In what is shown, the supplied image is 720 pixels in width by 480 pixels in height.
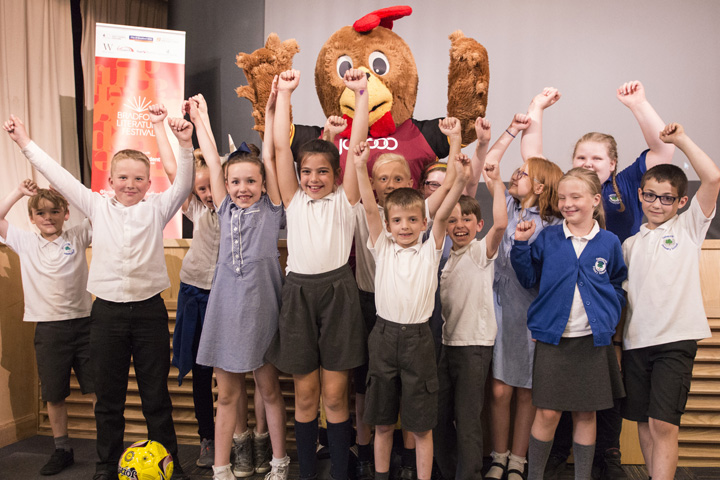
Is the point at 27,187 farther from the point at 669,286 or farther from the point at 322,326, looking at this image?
the point at 669,286

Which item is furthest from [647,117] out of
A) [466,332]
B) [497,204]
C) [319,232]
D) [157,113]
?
[157,113]

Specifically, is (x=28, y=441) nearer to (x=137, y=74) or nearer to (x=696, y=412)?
(x=137, y=74)

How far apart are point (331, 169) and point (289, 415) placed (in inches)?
51.1

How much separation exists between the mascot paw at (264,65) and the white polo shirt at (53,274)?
3.22 ft

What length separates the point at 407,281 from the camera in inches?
73.6

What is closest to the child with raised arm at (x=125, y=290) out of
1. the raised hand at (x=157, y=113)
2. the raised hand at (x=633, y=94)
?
the raised hand at (x=157, y=113)

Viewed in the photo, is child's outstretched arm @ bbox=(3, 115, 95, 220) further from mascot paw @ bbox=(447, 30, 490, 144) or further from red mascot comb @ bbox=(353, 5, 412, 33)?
mascot paw @ bbox=(447, 30, 490, 144)

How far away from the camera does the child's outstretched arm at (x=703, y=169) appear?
185 cm

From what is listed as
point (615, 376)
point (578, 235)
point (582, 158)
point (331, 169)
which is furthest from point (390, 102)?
point (615, 376)

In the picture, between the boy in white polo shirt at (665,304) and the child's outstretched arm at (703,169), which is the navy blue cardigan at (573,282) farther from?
the child's outstretched arm at (703,169)

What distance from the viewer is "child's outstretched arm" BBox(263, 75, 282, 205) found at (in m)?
2.11

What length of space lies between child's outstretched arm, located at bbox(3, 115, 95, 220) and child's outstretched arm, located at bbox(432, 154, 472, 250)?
143 centimetres

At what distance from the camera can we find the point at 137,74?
12.5 ft

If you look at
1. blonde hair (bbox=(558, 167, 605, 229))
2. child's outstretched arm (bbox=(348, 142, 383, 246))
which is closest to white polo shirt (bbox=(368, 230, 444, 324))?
child's outstretched arm (bbox=(348, 142, 383, 246))
